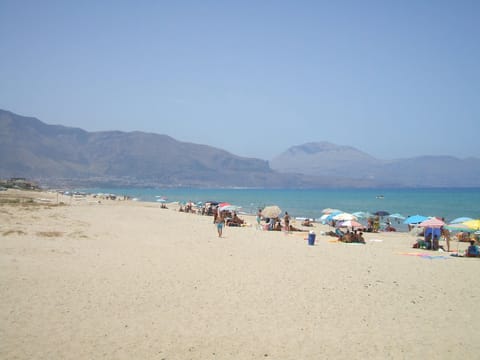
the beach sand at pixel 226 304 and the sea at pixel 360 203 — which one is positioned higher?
the sea at pixel 360 203

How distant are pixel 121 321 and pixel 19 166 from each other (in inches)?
8134

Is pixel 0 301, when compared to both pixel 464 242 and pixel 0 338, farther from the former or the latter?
pixel 464 242

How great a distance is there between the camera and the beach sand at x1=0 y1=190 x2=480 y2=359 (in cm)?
585

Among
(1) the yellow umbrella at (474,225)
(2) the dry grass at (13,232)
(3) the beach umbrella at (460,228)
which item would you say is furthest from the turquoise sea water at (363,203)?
(2) the dry grass at (13,232)

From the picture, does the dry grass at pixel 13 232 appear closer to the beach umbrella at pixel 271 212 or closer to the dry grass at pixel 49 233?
the dry grass at pixel 49 233

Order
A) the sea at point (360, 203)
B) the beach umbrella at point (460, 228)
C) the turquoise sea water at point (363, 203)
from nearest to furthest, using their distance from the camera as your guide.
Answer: the beach umbrella at point (460, 228)
the sea at point (360, 203)
the turquoise sea water at point (363, 203)

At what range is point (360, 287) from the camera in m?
9.45

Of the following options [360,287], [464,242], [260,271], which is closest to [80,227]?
[260,271]

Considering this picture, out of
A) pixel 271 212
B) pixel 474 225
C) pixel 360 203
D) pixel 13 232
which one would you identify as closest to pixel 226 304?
pixel 13 232

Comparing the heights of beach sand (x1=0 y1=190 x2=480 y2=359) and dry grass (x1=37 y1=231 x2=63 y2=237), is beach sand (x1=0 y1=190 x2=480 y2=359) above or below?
below

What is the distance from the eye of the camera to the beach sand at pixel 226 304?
230 inches

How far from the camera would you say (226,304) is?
7.83 meters

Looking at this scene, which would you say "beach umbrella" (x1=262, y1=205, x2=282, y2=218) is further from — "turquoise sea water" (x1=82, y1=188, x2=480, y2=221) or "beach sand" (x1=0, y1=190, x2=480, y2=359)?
"turquoise sea water" (x1=82, y1=188, x2=480, y2=221)

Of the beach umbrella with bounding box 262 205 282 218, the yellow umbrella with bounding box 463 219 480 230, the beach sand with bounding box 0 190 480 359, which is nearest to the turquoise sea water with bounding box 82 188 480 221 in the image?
the beach umbrella with bounding box 262 205 282 218
